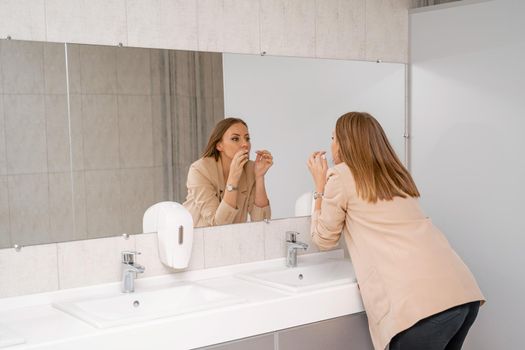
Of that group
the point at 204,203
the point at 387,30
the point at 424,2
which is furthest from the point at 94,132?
the point at 424,2

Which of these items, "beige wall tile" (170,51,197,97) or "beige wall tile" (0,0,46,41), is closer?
"beige wall tile" (0,0,46,41)

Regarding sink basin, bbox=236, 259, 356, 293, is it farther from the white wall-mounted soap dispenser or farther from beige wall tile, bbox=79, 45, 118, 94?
beige wall tile, bbox=79, 45, 118, 94

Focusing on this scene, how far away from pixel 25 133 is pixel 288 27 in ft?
4.27

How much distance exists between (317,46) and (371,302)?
1260mm

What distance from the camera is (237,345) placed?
100 inches

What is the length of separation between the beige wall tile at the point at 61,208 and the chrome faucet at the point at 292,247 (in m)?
0.99

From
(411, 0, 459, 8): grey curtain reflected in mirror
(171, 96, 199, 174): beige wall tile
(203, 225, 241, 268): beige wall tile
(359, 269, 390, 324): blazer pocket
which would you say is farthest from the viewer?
(411, 0, 459, 8): grey curtain reflected in mirror

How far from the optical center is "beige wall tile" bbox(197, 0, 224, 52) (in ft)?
9.93

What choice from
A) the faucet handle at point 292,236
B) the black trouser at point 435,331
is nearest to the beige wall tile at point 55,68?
the faucet handle at point 292,236

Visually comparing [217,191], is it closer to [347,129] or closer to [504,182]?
[347,129]

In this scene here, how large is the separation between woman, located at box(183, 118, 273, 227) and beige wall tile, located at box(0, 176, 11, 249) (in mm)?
721

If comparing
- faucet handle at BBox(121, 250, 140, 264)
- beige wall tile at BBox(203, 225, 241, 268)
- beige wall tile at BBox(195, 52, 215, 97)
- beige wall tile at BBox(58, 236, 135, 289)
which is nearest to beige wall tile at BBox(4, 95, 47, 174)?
beige wall tile at BBox(58, 236, 135, 289)

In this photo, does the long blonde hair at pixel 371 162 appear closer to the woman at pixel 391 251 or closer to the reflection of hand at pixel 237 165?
the woman at pixel 391 251

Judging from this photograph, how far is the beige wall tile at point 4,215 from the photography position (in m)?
2.55
